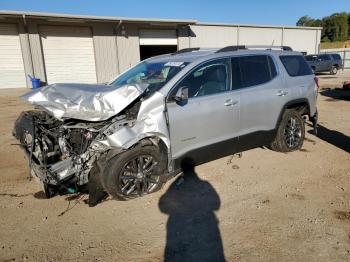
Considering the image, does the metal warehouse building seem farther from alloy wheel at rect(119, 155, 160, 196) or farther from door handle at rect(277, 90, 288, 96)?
alloy wheel at rect(119, 155, 160, 196)

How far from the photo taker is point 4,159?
5.80 m

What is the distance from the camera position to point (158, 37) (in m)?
21.9

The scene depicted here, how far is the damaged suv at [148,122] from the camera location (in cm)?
375

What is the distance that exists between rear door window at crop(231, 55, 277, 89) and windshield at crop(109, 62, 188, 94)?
87 cm

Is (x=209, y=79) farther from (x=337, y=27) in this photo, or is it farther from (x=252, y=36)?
(x=337, y=27)

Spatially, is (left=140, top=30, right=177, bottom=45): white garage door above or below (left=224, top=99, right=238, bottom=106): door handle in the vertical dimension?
above

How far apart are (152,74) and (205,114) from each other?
105 cm

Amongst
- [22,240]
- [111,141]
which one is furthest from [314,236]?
[22,240]

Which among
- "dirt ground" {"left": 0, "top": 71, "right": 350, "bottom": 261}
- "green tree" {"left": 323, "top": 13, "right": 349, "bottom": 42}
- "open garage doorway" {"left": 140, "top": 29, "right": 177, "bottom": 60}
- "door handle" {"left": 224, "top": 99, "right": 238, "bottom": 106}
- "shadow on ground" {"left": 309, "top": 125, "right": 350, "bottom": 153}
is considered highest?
"green tree" {"left": 323, "top": 13, "right": 349, "bottom": 42}

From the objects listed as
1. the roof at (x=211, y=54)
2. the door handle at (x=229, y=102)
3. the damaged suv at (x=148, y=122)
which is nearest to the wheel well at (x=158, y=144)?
the damaged suv at (x=148, y=122)

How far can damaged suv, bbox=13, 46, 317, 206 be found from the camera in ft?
12.3

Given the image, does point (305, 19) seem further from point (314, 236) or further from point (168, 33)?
point (314, 236)

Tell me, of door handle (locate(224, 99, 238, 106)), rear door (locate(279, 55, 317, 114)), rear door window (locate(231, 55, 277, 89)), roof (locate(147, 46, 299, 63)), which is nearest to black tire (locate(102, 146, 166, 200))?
door handle (locate(224, 99, 238, 106))

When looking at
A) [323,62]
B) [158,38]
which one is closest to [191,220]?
[158,38]
